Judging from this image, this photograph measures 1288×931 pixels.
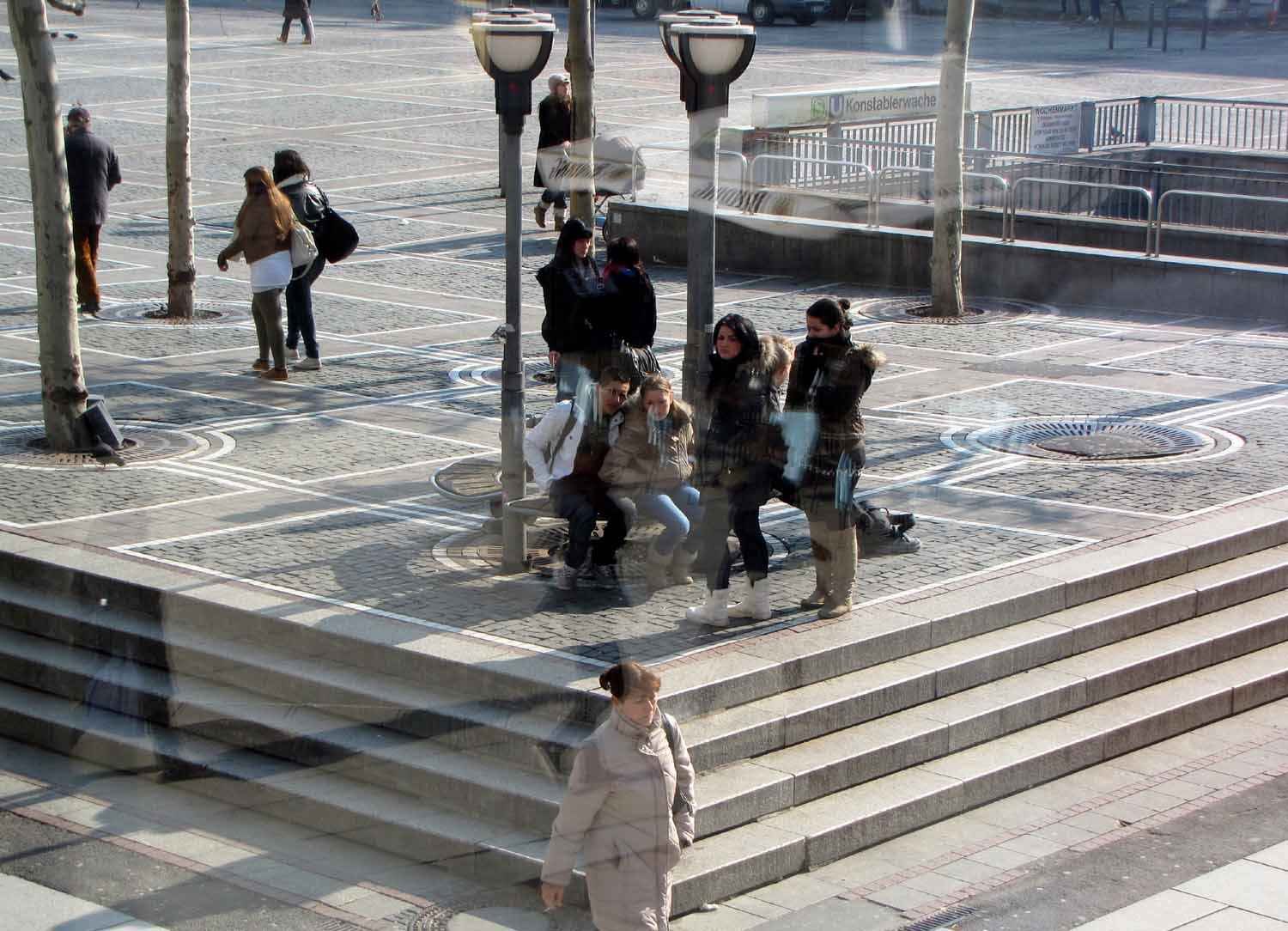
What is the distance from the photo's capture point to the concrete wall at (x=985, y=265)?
17.4m

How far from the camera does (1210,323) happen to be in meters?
17.0

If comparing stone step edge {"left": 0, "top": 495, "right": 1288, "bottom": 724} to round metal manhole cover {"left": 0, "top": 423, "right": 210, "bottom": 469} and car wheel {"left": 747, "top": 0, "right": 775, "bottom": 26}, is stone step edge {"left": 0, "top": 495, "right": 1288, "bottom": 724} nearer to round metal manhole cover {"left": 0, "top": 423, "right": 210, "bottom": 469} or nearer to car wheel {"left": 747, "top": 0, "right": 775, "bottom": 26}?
round metal manhole cover {"left": 0, "top": 423, "right": 210, "bottom": 469}

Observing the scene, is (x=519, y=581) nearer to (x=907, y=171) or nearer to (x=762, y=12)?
(x=762, y=12)

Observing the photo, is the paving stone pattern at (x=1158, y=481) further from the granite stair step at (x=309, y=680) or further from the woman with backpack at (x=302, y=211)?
the woman with backpack at (x=302, y=211)

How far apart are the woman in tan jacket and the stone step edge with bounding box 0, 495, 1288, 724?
4.65 ft

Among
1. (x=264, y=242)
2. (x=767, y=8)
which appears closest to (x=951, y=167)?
(x=767, y=8)

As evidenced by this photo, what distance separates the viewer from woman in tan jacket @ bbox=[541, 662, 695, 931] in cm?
605

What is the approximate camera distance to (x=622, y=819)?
6.09 metres

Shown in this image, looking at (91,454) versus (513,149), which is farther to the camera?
(91,454)

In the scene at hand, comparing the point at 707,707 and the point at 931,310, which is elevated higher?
the point at 931,310

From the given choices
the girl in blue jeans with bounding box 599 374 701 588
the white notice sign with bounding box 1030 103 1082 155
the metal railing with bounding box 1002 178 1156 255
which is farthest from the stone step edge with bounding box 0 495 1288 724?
the white notice sign with bounding box 1030 103 1082 155

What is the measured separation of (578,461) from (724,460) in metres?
0.82

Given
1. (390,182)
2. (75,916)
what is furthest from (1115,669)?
(390,182)

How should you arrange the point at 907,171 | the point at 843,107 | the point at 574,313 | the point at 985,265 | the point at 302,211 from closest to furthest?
1. the point at 574,313
2. the point at 302,211
3. the point at 985,265
4. the point at 907,171
5. the point at 843,107
